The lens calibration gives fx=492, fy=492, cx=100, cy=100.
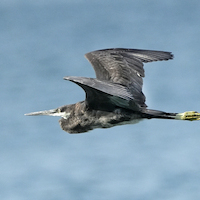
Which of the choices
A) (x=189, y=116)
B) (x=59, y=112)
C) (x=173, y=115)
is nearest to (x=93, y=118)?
(x=59, y=112)

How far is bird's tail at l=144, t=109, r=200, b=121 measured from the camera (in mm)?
12820

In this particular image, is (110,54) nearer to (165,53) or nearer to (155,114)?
(165,53)

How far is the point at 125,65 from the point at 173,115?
2.00m

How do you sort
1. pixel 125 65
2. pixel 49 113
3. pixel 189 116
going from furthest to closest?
pixel 49 113, pixel 125 65, pixel 189 116

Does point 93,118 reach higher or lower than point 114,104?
lower

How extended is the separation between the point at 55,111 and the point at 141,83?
2.66 m

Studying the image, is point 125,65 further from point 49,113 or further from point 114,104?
point 49,113

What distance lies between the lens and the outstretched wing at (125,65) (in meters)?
13.2

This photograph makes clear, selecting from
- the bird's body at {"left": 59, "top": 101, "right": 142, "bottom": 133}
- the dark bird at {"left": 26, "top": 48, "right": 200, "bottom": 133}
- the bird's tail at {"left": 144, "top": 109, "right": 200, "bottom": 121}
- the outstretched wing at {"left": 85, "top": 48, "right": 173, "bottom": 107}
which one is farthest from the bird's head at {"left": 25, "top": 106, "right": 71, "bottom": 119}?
the bird's tail at {"left": 144, "top": 109, "right": 200, "bottom": 121}

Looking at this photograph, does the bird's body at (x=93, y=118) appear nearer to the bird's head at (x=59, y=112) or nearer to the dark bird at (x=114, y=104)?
the dark bird at (x=114, y=104)

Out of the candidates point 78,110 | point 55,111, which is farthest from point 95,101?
point 55,111

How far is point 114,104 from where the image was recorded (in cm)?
1275

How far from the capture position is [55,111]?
46.5 feet

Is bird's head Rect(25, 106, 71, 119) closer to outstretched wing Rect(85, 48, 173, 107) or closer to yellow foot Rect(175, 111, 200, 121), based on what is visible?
outstretched wing Rect(85, 48, 173, 107)
